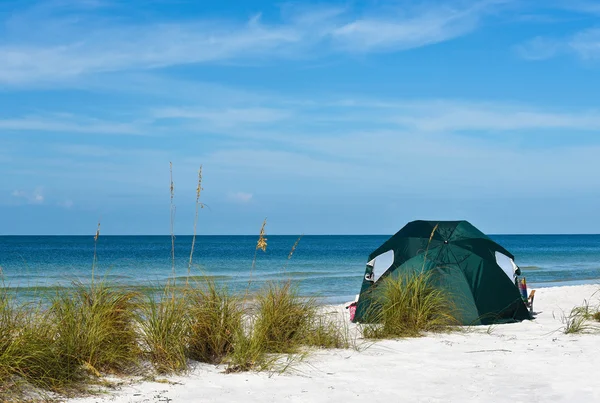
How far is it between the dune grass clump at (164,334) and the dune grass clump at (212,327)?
0.74ft

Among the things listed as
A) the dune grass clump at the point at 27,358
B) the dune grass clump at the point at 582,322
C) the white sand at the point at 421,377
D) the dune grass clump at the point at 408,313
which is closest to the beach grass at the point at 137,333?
the dune grass clump at the point at 27,358

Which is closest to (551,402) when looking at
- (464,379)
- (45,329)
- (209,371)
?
(464,379)

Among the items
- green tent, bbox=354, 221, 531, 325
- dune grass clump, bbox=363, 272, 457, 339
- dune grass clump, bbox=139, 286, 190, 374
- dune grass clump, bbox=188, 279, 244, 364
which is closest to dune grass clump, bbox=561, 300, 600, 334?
green tent, bbox=354, 221, 531, 325

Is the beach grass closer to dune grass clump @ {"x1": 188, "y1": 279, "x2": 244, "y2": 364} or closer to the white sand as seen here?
dune grass clump @ {"x1": 188, "y1": 279, "x2": 244, "y2": 364}

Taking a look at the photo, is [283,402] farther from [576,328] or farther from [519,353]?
[576,328]

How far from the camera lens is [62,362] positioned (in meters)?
5.32

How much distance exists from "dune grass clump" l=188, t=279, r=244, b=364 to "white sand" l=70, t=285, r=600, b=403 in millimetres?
255

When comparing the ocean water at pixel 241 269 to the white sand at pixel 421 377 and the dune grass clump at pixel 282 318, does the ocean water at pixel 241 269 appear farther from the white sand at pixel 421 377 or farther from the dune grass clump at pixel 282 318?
the white sand at pixel 421 377

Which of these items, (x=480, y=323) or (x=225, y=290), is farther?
(x=480, y=323)

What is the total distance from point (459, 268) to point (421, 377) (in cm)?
408

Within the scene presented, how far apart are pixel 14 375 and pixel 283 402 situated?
2079 mm

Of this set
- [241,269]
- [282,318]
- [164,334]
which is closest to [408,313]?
[282,318]

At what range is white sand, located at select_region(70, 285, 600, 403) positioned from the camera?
5289 mm

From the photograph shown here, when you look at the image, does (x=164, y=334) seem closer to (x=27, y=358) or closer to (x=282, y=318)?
(x=27, y=358)
